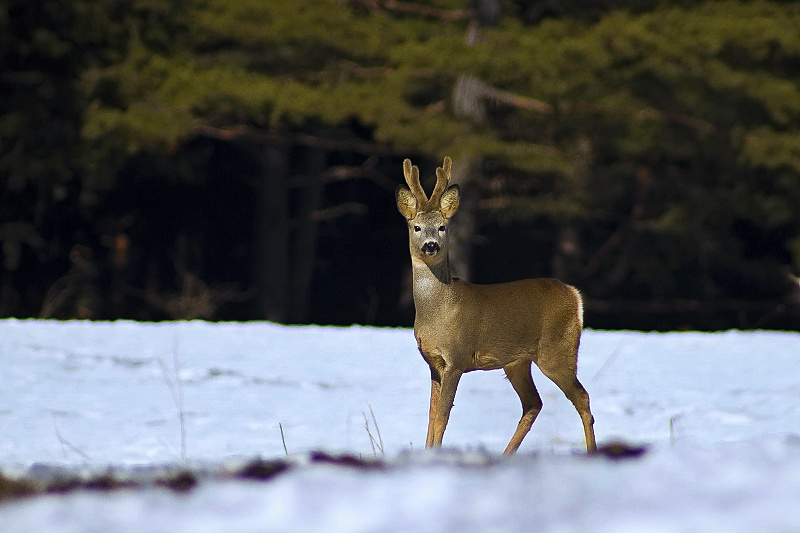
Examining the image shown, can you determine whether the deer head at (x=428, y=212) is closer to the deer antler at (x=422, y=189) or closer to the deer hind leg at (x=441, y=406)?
the deer antler at (x=422, y=189)

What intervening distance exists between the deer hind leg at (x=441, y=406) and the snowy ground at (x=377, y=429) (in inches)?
6.7

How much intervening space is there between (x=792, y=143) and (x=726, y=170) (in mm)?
3658

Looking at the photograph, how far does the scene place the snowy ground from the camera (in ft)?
7.17

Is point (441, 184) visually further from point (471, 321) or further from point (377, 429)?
point (377, 429)

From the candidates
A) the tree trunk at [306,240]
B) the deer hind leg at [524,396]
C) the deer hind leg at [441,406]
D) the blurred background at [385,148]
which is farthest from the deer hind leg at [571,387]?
the tree trunk at [306,240]

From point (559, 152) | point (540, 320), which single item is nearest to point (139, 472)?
point (540, 320)

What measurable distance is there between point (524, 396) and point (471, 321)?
542 millimetres

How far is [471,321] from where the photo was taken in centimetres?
404

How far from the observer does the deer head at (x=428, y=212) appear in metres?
3.93

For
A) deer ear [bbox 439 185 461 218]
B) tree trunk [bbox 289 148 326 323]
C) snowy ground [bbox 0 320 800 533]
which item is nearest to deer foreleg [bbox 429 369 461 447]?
snowy ground [bbox 0 320 800 533]

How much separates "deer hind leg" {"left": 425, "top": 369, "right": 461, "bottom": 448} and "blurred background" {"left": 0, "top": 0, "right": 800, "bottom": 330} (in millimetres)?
8628

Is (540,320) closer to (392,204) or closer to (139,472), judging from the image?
(139,472)

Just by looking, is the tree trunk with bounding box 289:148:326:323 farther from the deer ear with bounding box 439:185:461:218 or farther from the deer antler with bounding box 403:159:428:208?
the deer ear with bounding box 439:185:461:218

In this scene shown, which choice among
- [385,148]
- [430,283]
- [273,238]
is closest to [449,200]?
[430,283]
